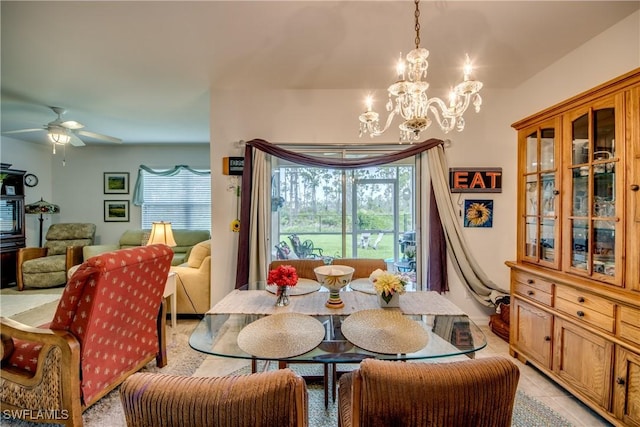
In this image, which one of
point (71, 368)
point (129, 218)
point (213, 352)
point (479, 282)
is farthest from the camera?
point (129, 218)

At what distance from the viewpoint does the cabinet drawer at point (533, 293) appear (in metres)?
2.03

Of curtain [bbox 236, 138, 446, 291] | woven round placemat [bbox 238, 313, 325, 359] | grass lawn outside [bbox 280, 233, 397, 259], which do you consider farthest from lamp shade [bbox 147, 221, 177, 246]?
woven round placemat [bbox 238, 313, 325, 359]

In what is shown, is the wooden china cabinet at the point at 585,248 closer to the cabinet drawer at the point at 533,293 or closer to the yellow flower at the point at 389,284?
the cabinet drawer at the point at 533,293

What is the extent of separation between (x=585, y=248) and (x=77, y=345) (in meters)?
3.12

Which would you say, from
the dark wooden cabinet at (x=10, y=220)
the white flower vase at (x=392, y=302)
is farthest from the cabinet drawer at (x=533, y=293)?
the dark wooden cabinet at (x=10, y=220)

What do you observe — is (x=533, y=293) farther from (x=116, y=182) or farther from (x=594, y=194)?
(x=116, y=182)

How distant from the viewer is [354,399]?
78 centimetres

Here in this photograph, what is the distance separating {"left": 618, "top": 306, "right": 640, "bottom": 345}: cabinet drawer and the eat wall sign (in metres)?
1.71

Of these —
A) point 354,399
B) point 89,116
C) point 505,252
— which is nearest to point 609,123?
point 505,252

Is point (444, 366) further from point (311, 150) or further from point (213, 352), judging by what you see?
point (311, 150)

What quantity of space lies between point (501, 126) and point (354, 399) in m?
3.33

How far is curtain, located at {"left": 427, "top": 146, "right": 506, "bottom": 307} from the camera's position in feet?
9.89

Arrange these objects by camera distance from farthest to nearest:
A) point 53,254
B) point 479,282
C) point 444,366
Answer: point 53,254 → point 479,282 → point 444,366

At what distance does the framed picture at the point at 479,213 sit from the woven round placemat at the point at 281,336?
2397 mm
